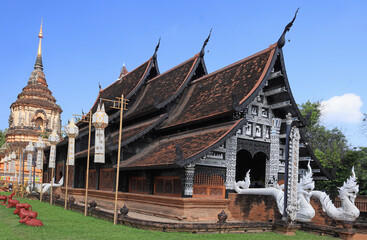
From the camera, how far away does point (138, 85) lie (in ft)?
83.2

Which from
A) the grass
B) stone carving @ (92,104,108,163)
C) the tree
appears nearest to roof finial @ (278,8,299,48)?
the grass

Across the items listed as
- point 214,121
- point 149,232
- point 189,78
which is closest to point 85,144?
point 189,78

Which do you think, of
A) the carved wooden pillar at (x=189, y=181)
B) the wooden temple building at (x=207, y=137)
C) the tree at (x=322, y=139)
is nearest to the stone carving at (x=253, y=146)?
the wooden temple building at (x=207, y=137)

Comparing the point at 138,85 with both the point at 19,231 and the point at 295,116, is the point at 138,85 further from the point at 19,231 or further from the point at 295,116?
the point at 19,231

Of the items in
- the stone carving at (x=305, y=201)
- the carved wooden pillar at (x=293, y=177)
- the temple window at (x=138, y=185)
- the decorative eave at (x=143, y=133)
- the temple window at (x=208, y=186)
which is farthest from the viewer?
the temple window at (x=138, y=185)

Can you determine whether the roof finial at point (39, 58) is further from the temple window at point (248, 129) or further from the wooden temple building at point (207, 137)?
the temple window at point (248, 129)

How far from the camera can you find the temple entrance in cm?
1978

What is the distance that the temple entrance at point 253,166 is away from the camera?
19.8 m

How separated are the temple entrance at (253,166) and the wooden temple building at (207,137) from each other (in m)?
0.05

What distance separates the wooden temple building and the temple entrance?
5 cm

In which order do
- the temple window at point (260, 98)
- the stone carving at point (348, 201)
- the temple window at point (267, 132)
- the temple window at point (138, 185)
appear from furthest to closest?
1. the temple window at point (138, 185)
2. the temple window at point (267, 132)
3. the temple window at point (260, 98)
4. the stone carving at point (348, 201)

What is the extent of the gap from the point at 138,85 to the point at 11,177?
25254mm

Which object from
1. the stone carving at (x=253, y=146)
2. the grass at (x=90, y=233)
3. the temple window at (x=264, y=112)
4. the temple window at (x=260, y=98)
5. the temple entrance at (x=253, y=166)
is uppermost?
the temple window at (x=260, y=98)

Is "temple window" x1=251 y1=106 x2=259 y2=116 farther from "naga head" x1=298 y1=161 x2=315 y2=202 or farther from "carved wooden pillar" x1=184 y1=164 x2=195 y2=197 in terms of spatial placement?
"carved wooden pillar" x1=184 y1=164 x2=195 y2=197
